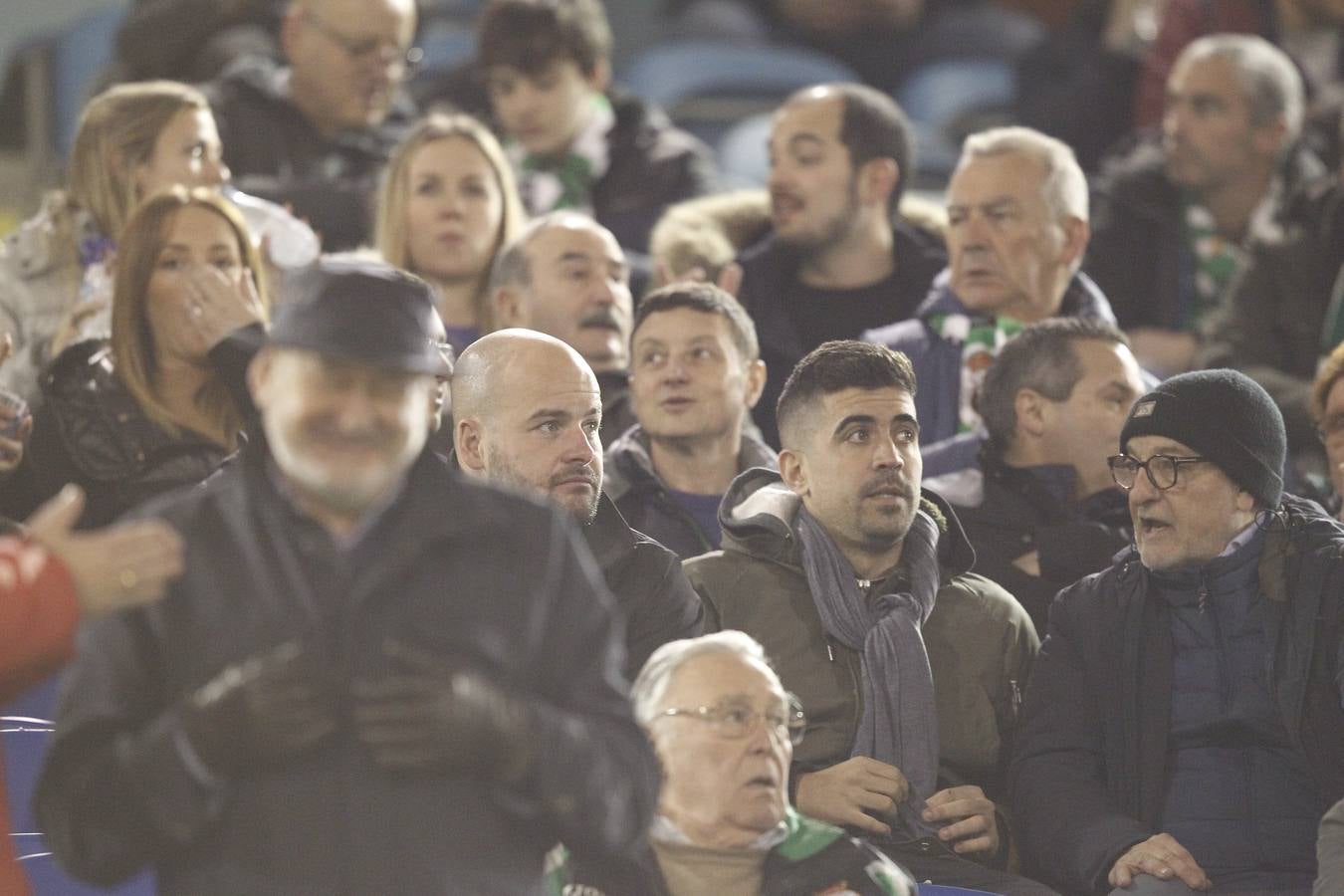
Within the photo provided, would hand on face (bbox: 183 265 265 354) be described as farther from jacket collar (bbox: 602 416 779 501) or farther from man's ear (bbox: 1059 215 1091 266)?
man's ear (bbox: 1059 215 1091 266)

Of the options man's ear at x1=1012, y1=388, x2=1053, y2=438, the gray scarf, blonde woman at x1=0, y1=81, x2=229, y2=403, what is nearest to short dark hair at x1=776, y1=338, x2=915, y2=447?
the gray scarf

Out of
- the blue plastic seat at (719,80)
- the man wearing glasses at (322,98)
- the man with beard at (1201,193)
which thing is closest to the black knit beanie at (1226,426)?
the man with beard at (1201,193)

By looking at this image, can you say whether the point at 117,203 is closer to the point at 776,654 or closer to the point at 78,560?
the point at 776,654

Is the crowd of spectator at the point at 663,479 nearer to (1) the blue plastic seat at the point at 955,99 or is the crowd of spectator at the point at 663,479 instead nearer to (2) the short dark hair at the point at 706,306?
(2) the short dark hair at the point at 706,306

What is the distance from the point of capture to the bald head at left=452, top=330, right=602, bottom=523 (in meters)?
3.94

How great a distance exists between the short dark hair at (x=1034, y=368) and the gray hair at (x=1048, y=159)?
2.10 ft

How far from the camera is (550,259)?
5.25 metres

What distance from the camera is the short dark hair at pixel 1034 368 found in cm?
485

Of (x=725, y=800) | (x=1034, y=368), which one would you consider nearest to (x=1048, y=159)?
(x=1034, y=368)

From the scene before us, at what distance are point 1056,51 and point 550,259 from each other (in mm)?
4218

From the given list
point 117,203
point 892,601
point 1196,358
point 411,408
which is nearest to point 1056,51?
point 1196,358

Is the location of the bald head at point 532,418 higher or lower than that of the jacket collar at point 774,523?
higher

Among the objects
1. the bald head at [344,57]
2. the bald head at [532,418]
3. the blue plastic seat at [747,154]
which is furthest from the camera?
the blue plastic seat at [747,154]

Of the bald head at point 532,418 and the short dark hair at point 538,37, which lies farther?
the short dark hair at point 538,37
